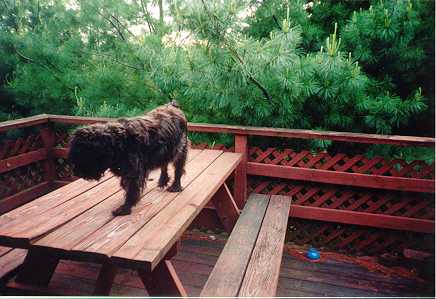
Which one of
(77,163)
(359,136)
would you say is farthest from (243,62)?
(77,163)

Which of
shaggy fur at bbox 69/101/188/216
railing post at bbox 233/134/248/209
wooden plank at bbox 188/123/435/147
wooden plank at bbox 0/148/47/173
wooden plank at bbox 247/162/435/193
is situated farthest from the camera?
wooden plank at bbox 0/148/47/173

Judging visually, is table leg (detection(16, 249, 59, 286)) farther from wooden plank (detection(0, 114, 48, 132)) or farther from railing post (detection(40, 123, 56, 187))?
railing post (detection(40, 123, 56, 187))

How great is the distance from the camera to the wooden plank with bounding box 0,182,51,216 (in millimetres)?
3934

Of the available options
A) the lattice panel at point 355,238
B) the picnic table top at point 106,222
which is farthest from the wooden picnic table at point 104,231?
the lattice panel at point 355,238

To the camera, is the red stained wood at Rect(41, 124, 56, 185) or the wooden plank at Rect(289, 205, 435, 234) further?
the red stained wood at Rect(41, 124, 56, 185)

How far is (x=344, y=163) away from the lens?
3.67 meters

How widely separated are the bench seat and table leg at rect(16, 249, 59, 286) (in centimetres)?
86

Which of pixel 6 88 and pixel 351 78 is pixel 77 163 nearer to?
pixel 351 78

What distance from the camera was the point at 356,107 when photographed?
3582 mm

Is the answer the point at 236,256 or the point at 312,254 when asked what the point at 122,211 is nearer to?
the point at 236,256

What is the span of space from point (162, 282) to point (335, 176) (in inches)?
86.5

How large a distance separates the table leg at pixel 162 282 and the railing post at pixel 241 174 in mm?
1927

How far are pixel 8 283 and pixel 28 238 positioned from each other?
19.5 inches

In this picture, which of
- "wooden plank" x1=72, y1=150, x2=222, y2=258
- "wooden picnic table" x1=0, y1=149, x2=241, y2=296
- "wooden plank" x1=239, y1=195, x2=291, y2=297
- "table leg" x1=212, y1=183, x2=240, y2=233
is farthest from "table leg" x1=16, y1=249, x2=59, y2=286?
"table leg" x1=212, y1=183, x2=240, y2=233
